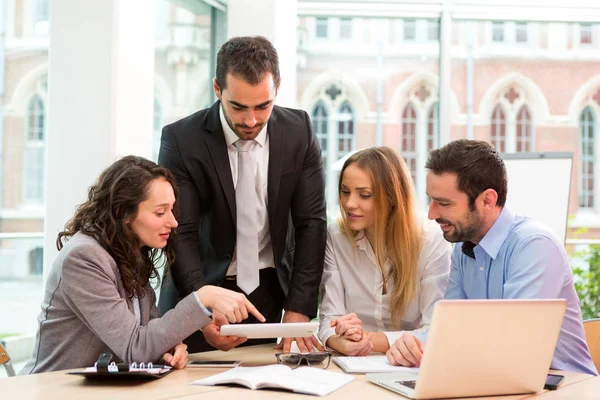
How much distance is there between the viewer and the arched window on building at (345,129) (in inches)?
340

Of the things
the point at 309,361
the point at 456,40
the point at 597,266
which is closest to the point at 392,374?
the point at 309,361

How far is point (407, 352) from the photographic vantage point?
229 centimetres

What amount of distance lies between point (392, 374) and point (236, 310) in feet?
1.65

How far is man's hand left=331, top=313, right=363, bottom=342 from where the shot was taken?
8.17 ft

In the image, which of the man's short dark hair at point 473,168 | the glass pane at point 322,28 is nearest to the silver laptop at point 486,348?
the man's short dark hair at point 473,168

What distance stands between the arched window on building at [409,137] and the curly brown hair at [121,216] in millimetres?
6471

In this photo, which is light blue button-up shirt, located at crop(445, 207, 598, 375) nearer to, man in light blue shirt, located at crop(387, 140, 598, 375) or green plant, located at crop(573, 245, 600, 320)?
man in light blue shirt, located at crop(387, 140, 598, 375)

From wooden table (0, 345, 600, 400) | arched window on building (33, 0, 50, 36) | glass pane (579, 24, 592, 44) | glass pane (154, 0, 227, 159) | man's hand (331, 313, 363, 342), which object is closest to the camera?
wooden table (0, 345, 600, 400)

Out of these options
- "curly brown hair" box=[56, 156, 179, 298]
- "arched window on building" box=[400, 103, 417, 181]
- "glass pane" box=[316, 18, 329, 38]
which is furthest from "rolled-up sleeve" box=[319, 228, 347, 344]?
"arched window on building" box=[400, 103, 417, 181]

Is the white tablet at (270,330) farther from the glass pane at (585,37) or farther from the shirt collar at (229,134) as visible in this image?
the glass pane at (585,37)

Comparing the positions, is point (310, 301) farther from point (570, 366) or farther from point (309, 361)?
point (570, 366)

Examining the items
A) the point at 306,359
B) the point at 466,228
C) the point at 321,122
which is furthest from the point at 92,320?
the point at 321,122

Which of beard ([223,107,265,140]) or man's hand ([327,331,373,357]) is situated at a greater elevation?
beard ([223,107,265,140])

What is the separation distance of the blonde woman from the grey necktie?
30 centimetres
